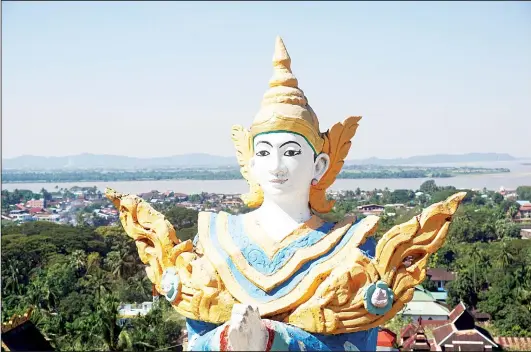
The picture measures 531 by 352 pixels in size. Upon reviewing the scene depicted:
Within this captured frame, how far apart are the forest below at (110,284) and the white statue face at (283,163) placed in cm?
626

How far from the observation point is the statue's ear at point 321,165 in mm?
4809

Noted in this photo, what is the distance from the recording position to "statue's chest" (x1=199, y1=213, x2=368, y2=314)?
4.46 metres

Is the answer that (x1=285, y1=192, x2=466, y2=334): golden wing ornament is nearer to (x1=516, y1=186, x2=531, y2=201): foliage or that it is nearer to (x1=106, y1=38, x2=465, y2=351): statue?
(x1=106, y1=38, x2=465, y2=351): statue

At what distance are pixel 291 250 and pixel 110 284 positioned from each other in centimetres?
1558

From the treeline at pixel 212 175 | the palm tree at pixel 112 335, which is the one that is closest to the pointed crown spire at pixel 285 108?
the palm tree at pixel 112 335

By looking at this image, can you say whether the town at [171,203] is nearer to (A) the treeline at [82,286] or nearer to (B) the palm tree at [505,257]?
(A) the treeline at [82,286]

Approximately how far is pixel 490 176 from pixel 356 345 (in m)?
57.4

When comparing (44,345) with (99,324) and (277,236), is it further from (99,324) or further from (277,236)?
(277,236)

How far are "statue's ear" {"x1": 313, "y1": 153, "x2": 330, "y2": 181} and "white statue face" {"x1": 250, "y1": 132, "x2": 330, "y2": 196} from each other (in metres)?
0.08

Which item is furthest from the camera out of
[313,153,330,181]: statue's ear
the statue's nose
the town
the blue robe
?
the town

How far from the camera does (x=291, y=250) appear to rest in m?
4.58

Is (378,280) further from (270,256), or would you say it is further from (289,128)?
(289,128)

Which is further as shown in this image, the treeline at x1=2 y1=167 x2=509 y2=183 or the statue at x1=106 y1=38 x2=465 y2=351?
the treeline at x1=2 y1=167 x2=509 y2=183

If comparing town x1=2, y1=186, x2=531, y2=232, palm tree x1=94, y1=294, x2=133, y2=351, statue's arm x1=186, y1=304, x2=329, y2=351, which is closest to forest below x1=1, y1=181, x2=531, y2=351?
palm tree x1=94, y1=294, x2=133, y2=351
